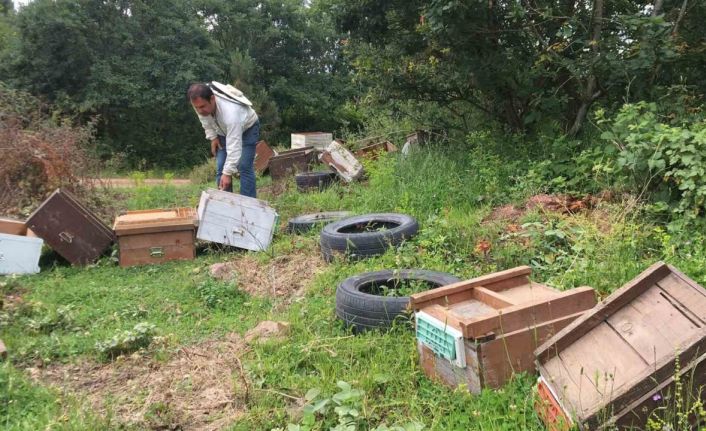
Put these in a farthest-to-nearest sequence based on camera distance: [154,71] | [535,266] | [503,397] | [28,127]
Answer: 1. [154,71]
2. [28,127]
3. [535,266]
4. [503,397]

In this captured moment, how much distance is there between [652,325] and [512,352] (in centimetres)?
65

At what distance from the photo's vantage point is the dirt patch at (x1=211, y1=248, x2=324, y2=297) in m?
4.84

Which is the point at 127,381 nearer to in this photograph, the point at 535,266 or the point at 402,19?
the point at 535,266

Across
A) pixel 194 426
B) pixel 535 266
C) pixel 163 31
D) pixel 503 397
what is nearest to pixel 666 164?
pixel 535 266

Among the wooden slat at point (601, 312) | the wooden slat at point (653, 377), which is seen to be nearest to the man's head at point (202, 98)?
the wooden slat at point (601, 312)

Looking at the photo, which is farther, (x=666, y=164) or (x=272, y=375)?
(x=666, y=164)

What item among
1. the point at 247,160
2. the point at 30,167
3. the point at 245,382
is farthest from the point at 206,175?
the point at 245,382

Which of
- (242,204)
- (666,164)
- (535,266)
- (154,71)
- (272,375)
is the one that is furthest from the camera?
(154,71)

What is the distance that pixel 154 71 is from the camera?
22.2 meters

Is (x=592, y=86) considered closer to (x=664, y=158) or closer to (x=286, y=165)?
(x=664, y=158)

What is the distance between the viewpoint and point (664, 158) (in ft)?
15.4

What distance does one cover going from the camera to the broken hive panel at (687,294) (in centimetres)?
224

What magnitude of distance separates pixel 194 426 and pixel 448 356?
1337mm

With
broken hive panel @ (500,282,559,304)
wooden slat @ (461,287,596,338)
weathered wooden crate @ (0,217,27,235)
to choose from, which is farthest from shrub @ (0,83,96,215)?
wooden slat @ (461,287,596,338)
